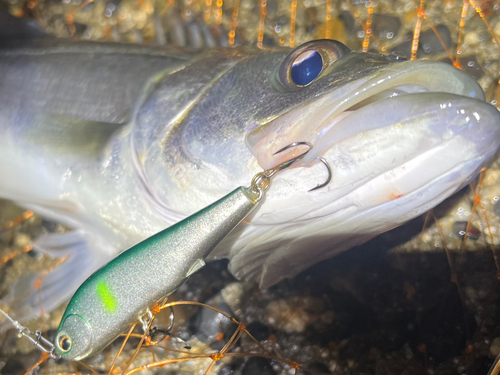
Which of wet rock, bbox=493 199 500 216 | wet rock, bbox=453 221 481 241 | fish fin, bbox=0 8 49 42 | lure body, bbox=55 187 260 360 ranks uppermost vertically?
fish fin, bbox=0 8 49 42

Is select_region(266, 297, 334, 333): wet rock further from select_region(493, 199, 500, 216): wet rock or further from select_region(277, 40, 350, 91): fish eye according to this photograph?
select_region(277, 40, 350, 91): fish eye

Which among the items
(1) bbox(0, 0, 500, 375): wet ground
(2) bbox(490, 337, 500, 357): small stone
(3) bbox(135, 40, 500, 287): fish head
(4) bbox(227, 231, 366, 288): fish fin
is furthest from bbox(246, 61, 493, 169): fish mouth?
(2) bbox(490, 337, 500, 357): small stone

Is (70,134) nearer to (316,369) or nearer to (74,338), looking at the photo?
(74,338)

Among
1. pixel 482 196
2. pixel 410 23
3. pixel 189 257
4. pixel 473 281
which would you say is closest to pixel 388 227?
pixel 189 257

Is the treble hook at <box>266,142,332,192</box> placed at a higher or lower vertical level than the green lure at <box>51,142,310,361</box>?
higher

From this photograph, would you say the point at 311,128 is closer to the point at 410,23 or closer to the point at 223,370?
the point at 223,370

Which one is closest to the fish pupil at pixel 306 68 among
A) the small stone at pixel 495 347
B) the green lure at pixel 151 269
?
the green lure at pixel 151 269
